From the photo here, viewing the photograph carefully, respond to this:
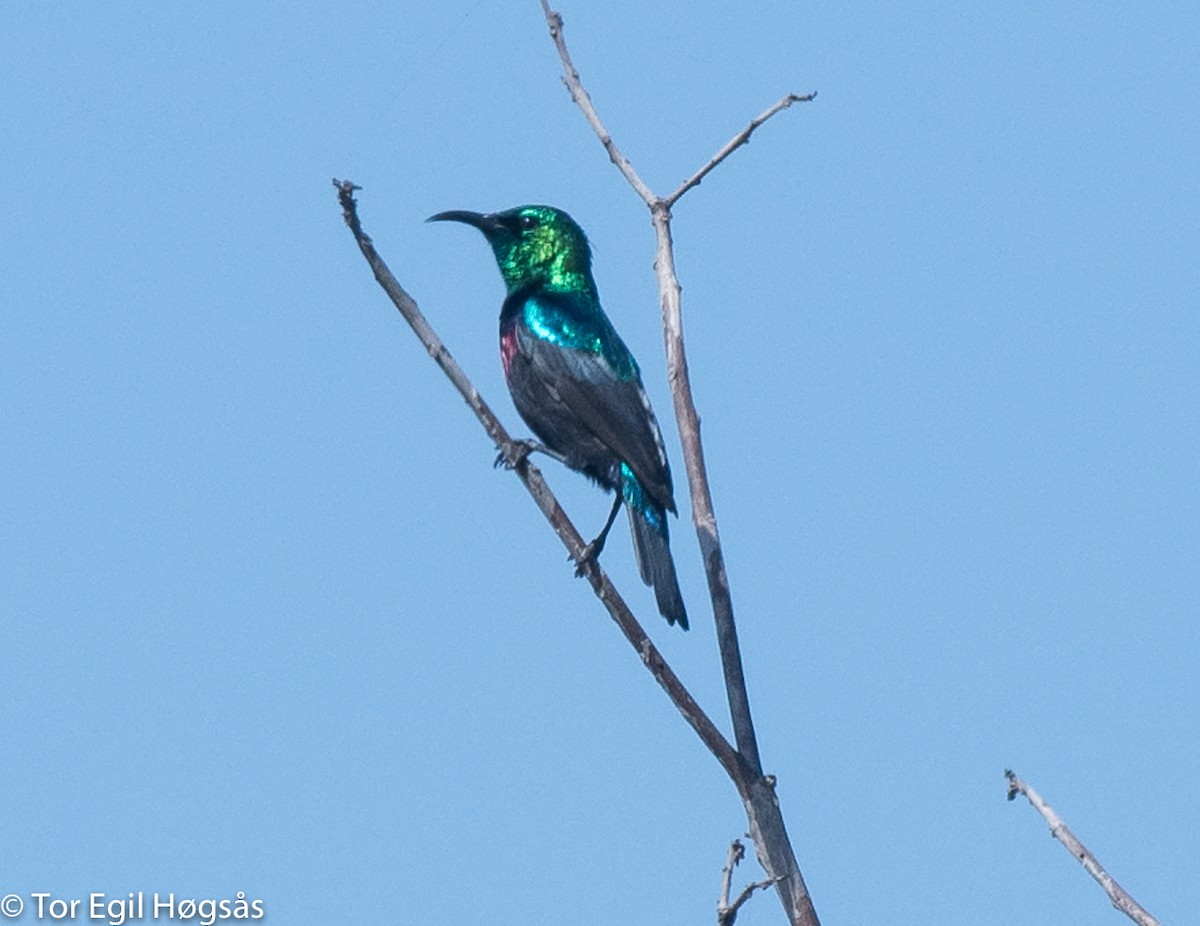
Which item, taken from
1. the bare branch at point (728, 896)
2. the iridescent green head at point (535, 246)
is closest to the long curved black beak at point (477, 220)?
the iridescent green head at point (535, 246)

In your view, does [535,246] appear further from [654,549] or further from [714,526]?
[714,526]

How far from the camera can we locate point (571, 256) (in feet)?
26.8

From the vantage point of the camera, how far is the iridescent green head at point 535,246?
809 centimetres

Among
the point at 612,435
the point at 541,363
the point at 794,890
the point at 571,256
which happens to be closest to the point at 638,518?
the point at 612,435

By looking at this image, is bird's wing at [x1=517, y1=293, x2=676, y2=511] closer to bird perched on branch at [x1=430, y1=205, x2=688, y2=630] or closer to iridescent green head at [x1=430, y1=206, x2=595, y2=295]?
bird perched on branch at [x1=430, y1=205, x2=688, y2=630]

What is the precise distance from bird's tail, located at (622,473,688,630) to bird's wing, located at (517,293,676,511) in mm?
49

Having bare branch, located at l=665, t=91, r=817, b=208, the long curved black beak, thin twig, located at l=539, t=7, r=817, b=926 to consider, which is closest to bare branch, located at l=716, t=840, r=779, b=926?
thin twig, located at l=539, t=7, r=817, b=926

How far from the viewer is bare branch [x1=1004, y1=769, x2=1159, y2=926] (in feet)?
11.3

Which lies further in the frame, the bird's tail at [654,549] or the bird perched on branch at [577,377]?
the bird perched on branch at [577,377]

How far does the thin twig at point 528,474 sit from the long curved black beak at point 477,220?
2.99 m

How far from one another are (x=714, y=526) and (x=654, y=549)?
1.92 meters

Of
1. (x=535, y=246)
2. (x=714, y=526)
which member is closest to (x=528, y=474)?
(x=714, y=526)

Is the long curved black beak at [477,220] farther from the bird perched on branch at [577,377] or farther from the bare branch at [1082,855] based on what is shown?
the bare branch at [1082,855]

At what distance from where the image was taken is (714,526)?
494cm
